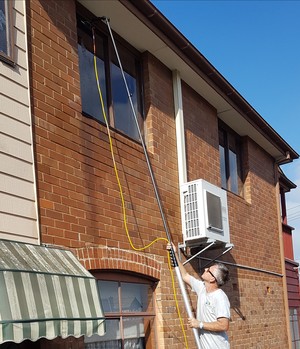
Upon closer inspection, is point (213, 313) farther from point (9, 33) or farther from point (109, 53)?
point (109, 53)

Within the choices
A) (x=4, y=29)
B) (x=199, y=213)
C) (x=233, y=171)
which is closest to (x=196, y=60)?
(x=199, y=213)

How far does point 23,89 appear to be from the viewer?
6.56 m

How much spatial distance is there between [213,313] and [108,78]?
150 inches

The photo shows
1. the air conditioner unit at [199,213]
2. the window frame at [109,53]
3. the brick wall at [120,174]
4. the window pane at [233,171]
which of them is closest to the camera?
the brick wall at [120,174]

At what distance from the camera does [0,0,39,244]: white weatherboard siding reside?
608cm

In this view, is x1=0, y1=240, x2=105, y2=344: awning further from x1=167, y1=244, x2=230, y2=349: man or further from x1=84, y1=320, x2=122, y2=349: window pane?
x1=84, y1=320, x2=122, y2=349: window pane

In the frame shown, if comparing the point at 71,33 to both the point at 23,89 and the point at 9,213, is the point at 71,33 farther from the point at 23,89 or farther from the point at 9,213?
the point at 9,213

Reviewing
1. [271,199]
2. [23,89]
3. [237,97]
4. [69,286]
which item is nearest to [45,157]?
[23,89]

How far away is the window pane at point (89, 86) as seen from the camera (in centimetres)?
798

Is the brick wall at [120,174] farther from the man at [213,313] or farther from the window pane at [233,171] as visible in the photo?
the man at [213,313]

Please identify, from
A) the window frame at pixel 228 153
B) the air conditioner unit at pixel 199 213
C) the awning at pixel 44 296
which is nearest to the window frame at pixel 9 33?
the awning at pixel 44 296

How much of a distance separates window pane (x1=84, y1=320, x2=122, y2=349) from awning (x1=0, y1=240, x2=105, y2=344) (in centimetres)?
122

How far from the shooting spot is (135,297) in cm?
839

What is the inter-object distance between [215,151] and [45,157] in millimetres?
5398
